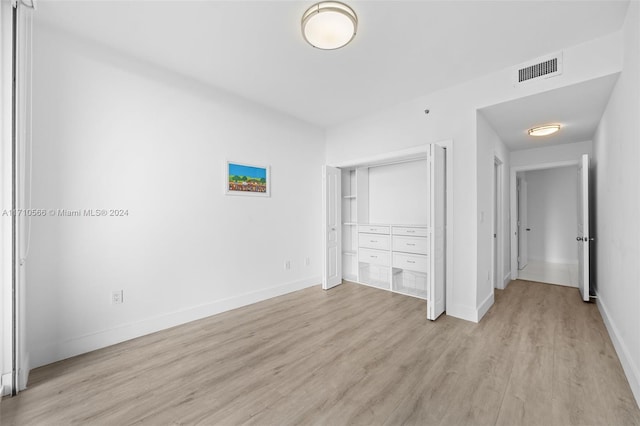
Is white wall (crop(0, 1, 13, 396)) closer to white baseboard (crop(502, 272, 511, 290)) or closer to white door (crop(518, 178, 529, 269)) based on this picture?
white baseboard (crop(502, 272, 511, 290))

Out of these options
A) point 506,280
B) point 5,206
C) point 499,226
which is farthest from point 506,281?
point 5,206

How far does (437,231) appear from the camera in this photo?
10.3 feet

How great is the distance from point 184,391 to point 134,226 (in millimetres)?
1654

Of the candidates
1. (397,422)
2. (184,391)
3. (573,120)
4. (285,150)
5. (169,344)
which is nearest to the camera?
(397,422)

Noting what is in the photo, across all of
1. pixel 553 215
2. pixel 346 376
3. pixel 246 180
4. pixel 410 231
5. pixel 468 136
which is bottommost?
pixel 346 376

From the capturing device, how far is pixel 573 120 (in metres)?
3.36

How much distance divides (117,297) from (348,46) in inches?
128

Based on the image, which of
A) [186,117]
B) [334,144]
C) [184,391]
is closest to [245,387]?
[184,391]

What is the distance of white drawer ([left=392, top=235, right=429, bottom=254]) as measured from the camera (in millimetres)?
3744

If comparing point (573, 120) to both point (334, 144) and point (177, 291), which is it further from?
point (177, 291)

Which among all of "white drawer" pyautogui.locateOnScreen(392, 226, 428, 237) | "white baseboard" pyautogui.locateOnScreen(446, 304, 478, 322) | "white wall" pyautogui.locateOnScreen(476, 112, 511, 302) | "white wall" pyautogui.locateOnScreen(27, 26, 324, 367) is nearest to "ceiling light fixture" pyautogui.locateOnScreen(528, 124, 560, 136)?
"white wall" pyautogui.locateOnScreen(476, 112, 511, 302)

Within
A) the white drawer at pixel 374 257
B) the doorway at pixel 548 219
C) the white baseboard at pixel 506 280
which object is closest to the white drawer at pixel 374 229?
the white drawer at pixel 374 257

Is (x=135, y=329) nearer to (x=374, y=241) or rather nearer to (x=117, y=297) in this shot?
(x=117, y=297)

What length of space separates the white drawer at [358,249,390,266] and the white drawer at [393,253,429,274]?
0.15 metres
